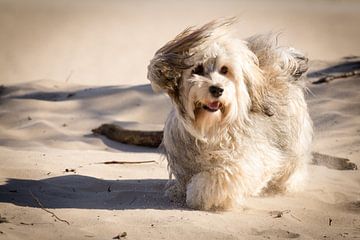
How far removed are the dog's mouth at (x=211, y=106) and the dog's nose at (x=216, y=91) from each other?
0.33ft

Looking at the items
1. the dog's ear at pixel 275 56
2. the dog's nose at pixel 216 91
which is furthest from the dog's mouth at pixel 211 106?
the dog's ear at pixel 275 56

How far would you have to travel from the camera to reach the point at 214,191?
200 inches

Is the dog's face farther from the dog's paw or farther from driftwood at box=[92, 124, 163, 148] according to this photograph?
driftwood at box=[92, 124, 163, 148]

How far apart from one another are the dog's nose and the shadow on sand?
0.96m

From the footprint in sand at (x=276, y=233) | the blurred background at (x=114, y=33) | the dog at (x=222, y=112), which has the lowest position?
the blurred background at (x=114, y=33)

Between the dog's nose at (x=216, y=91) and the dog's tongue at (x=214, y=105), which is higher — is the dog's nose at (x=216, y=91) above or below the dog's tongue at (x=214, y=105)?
above

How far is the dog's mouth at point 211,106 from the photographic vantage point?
4.93 meters

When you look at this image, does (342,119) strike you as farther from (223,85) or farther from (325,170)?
(223,85)

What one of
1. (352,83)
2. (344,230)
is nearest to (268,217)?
(344,230)

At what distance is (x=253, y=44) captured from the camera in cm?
557

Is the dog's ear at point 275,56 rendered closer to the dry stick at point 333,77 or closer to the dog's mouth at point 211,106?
the dog's mouth at point 211,106

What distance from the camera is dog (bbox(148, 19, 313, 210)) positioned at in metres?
4.96

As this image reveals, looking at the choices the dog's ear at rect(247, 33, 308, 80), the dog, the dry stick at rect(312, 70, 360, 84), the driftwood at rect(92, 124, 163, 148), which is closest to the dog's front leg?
the dog

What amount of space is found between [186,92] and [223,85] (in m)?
0.31
